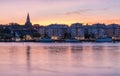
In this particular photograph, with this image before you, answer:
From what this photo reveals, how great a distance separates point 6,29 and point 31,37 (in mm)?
11127

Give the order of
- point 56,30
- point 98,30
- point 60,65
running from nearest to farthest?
point 60,65, point 56,30, point 98,30

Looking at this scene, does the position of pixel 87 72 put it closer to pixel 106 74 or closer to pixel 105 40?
pixel 106 74

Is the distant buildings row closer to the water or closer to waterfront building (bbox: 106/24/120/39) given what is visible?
waterfront building (bbox: 106/24/120/39)

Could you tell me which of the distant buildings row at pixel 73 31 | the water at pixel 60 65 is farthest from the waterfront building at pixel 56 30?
the water at pixel 60 65

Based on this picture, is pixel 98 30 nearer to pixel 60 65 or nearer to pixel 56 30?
pixel 56 30

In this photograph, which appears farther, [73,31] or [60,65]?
[73,31]

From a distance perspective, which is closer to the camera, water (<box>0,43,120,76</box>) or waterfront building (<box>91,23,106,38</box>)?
water (<box>0,43,120,76</box>)

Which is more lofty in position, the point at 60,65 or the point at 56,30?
the point at 56,30

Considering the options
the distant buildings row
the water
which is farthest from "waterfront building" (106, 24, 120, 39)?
the water

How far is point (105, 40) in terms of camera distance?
14612 cm

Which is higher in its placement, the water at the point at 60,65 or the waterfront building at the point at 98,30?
the waterfront building at the point at 98,30

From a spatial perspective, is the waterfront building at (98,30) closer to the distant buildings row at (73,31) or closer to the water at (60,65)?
the distant buildings row at (73,31)

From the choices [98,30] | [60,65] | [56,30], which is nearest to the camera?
[60,65]

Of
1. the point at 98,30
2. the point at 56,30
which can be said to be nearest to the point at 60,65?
the point at 56,30
